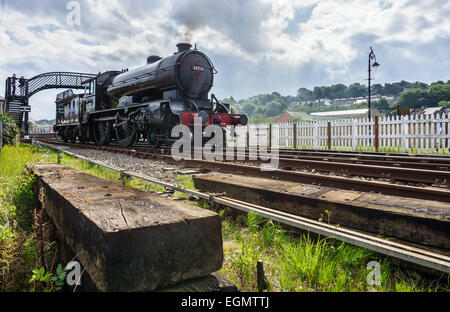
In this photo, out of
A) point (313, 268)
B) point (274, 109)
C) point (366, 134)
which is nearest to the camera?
point (313, 268)

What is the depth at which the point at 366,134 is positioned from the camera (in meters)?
13.0

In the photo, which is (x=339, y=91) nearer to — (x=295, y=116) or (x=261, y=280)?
(x=295, y=116)

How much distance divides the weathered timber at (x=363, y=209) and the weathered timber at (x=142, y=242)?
1480mm

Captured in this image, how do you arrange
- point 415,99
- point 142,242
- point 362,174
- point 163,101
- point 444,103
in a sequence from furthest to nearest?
point 415,99, point 444,103, point 163,101, point 362,174, point 142,242

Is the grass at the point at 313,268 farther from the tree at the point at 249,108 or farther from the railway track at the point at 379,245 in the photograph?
the tree at the point at 249,108

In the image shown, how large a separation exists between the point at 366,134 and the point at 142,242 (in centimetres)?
1340

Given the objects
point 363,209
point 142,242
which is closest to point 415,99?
point 363,209

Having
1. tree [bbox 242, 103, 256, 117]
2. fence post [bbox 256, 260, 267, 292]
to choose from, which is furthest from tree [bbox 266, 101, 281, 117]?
fence post [bbox 256, 260, 267, 292]

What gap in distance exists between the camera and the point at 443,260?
1723mm

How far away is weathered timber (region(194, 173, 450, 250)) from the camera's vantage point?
208cm

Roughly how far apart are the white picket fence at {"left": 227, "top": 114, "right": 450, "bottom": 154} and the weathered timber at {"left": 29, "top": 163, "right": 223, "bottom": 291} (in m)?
9.04

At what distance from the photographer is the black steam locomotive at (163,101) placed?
9.77 meters

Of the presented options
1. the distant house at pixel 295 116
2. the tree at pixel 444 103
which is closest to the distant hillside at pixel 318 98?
the tree at pixel 444 103

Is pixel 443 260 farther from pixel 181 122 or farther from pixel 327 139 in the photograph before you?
pixel 327 139
